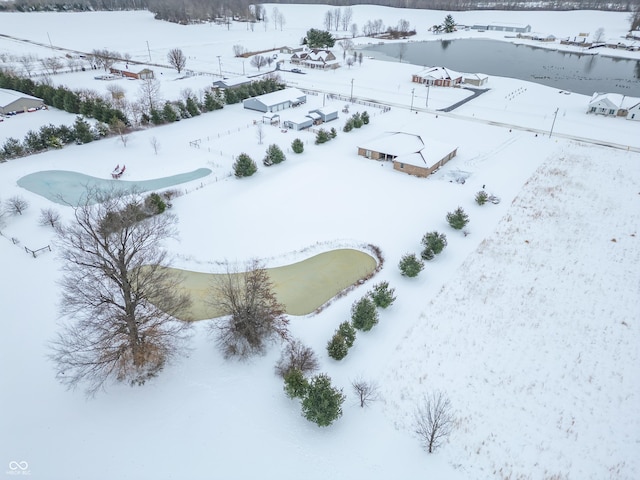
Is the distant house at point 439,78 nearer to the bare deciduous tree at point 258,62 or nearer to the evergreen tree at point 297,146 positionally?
the bare deciduous tree at point 258,62

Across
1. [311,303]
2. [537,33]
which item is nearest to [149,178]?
[311,303]

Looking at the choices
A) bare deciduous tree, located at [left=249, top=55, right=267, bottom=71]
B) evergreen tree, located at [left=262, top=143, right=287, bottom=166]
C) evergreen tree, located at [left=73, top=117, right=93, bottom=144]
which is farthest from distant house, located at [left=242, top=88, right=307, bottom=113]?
bare deciduous tree, located at [left=249, top=55, right=267, bottom=71]

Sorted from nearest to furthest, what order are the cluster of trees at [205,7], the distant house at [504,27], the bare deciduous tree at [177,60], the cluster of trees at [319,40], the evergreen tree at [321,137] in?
the evergreen tree at [321,137] < the bare deciduous tree at [177,60] < the cluster of trees at [319,40] < the distant house at [504,27] < the cluster of trees at [205,7]

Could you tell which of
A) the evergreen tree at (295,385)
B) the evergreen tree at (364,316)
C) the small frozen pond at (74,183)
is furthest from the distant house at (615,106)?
the evergreen tree at (295,385)

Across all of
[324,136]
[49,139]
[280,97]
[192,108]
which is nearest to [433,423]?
[324,136]

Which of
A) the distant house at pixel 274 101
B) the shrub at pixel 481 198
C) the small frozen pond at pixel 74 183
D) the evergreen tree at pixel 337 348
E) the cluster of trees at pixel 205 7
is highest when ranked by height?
the cluster of trees at pixel 205 7

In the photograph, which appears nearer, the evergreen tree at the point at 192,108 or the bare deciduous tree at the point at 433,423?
the bare deciduous tree at the point at 433,423

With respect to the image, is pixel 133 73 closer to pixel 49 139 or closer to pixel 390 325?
pixel 49 139
